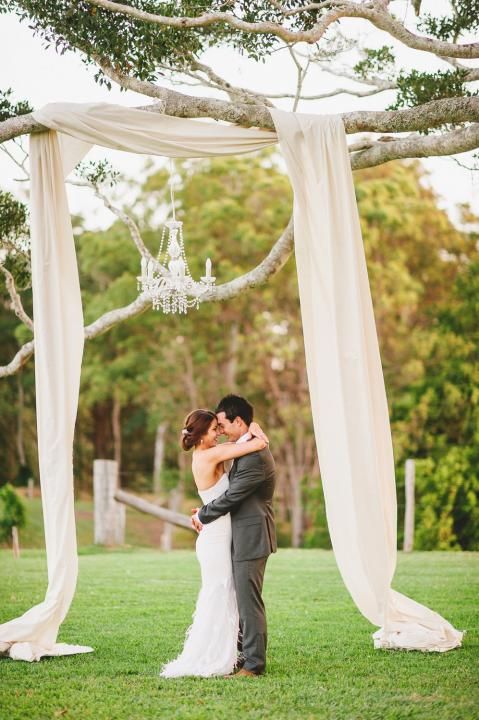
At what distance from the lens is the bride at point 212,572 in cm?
544

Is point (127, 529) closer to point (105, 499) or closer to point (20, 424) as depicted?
point (20, 424)

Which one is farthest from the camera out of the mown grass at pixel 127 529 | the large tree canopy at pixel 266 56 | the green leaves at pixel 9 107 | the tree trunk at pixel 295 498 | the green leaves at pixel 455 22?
the mown grass at pixel 127 529

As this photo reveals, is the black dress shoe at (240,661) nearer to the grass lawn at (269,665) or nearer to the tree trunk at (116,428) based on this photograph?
the grass lawn at (269,665)

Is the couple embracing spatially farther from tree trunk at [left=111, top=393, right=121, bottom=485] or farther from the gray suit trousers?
tree trunk at [left=111, top=393, right=121, bottom=485]

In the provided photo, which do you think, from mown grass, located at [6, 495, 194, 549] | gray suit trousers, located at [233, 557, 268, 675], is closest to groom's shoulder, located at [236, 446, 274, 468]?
gray suit trousers, located at [233, 557, 268, 675]

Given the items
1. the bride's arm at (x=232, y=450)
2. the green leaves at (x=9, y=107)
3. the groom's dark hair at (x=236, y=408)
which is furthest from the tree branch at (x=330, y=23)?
the bride's arm at (x=232, y=450)

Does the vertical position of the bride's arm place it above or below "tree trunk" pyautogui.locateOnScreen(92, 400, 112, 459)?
below

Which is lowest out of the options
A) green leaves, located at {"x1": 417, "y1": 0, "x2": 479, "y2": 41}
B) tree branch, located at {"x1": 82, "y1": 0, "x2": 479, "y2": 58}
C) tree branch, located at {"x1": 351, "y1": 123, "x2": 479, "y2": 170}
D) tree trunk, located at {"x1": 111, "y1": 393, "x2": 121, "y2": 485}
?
tree trunk, located at {"x1": 111, "y1": 393, "x2": 121, "y2": 485}

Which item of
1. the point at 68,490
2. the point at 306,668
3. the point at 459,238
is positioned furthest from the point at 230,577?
the point at 459,238

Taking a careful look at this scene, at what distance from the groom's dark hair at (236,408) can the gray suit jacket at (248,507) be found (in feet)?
0.84

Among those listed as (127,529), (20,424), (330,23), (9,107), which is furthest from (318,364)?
(20,424)

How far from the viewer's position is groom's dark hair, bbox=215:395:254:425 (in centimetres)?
575

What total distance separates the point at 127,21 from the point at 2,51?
1059 cm

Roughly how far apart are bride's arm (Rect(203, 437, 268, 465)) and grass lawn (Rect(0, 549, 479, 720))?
1.23 m
